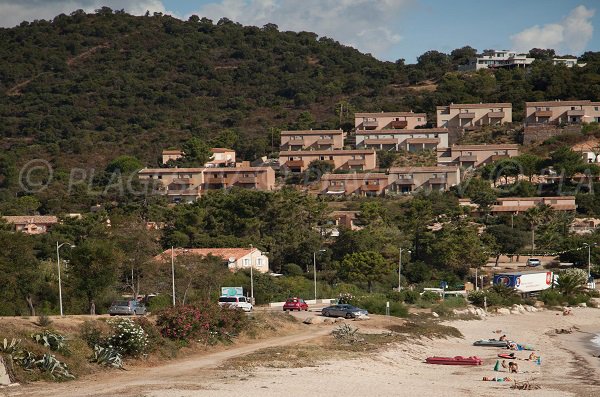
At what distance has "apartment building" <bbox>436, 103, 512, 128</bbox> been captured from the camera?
124 m

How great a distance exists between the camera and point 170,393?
25969mm

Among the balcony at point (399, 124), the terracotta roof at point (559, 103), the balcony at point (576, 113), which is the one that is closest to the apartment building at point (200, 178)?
the balcony at point (399, 124)

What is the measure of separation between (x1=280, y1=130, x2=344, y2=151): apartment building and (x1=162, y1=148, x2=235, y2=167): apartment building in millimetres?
6649

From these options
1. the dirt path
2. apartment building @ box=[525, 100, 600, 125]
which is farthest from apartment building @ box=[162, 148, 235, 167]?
the dirt path

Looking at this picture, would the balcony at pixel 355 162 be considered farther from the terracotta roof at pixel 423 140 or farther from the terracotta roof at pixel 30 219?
the terracotta roof at pixel 30 219

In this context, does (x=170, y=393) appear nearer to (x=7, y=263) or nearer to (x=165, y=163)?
(x=7, y=263)

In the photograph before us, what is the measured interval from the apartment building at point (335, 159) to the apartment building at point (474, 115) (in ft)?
43.5

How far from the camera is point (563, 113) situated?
11950 centimetres

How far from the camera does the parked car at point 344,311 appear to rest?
161 feet

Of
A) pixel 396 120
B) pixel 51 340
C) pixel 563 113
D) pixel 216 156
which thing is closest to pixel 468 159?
pixel 563 113

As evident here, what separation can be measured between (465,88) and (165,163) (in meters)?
44.7

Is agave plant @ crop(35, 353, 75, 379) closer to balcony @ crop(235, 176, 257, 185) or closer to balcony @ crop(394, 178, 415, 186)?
balcony @ crop(394, 178, 415, 186)

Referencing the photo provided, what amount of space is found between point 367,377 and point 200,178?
82563mm

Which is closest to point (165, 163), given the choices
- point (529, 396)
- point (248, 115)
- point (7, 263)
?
point (248, 115)
